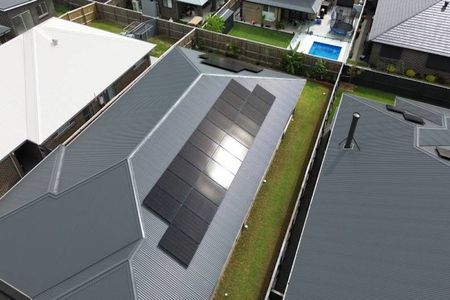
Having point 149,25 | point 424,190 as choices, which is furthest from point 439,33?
point 149,25

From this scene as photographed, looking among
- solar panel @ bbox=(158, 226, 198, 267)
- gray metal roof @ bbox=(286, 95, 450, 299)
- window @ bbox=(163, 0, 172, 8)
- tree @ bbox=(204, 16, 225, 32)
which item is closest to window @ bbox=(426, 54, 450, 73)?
gray metal roof @ bbox=(286, 95, 450, 299)

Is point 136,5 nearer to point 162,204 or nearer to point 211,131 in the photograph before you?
point 211,131

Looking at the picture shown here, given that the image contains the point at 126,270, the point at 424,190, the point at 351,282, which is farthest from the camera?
the point at 424,190

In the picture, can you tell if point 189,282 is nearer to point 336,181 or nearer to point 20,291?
point 20,291

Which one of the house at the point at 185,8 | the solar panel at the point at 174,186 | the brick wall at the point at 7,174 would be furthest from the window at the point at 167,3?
the solar panel at the point at 174,186

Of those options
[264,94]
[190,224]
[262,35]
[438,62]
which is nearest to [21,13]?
[262,35]
